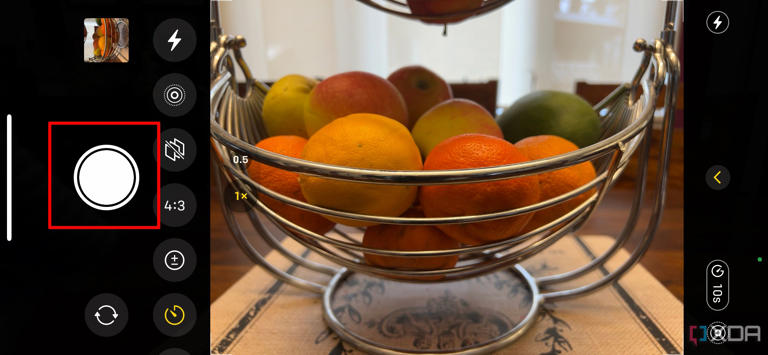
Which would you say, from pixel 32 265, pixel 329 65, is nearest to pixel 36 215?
pixel 32 265

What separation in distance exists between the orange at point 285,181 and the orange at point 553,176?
0.16 metres

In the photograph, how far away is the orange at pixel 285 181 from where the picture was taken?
351mm

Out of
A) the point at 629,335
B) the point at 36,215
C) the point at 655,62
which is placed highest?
the point at 655,62

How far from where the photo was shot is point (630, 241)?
1.83 feet

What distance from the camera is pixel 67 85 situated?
10.4 inches

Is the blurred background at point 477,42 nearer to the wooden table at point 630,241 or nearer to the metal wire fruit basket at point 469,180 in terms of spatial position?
the wooden table at point 630,241

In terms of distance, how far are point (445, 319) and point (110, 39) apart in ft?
1.01
